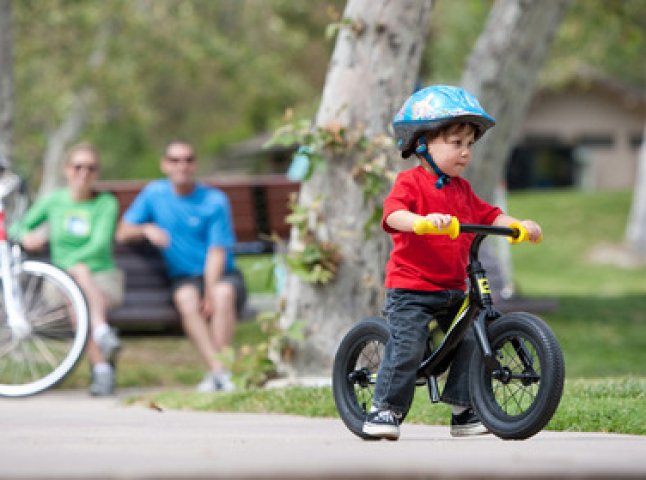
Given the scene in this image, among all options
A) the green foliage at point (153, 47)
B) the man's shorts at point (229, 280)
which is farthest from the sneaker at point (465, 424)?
the green foliage at point (153, 47)

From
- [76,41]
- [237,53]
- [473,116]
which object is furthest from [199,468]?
[237,53]

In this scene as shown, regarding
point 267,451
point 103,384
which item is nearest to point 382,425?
point 267,451

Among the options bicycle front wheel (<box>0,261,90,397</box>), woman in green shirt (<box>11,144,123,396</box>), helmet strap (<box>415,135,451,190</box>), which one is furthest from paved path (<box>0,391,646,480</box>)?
woman in green shirt (<box>11,144,123,396</box>)

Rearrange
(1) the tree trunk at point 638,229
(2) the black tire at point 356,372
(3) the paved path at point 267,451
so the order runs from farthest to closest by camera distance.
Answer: (1) the tree trunk at point 638,229 < (2) the black tire at point 356,372 < (3) the paved path at point 267,451

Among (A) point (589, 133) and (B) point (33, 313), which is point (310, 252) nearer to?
(B) point (33, 313)

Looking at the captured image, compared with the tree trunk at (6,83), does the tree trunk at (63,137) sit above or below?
above

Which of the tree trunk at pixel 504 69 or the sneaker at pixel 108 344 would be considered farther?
the tree trunk at pixel 504 69

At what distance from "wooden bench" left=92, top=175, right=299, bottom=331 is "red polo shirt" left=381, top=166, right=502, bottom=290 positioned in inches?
120

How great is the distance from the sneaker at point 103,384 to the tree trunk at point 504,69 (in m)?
4.06

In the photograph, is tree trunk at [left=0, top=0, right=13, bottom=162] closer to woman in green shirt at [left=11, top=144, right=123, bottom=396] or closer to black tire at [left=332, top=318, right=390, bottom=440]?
woman in green shirt at [left=11, top=144, right=123, bottom=396]

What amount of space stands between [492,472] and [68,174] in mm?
7148

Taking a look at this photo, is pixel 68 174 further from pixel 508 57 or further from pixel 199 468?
pixel 199 468

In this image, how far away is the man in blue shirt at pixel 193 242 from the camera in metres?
10.3

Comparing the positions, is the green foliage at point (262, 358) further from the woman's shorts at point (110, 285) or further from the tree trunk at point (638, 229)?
the tree trunk at point (638, 229)
